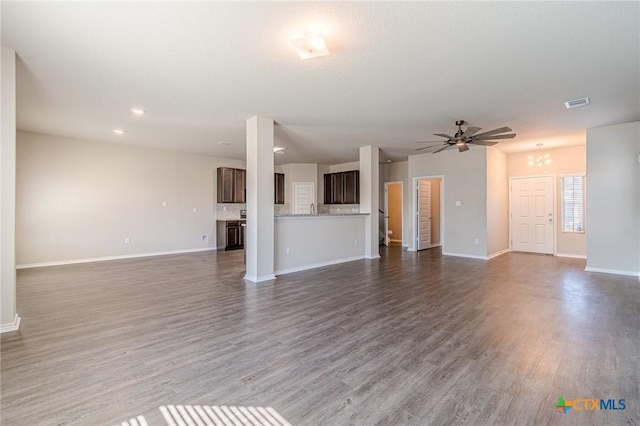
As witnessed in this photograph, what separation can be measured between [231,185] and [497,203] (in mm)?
7120

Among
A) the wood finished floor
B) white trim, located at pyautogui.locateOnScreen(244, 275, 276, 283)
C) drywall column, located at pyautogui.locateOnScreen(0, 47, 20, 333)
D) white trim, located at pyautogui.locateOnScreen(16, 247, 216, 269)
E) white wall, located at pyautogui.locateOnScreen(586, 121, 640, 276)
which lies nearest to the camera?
the wood finished floor

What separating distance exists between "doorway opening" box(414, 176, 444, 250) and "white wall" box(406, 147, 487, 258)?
318 millimetres

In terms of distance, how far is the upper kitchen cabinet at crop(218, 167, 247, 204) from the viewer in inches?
327

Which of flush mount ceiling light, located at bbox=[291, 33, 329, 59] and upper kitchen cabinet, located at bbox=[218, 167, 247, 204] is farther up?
Result: flush mount ceiling light, located at bbox=[291, 33, 329, 59]

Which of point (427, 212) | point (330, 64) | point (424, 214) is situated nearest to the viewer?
point (330, 64)

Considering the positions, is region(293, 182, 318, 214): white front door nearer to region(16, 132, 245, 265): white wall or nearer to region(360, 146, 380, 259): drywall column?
region(16, 132, 245, 265): white wall

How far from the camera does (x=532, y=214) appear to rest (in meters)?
7.58

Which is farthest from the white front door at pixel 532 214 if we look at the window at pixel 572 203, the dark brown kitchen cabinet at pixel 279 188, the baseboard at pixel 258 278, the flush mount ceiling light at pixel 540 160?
the baseboard at pixel 258 278

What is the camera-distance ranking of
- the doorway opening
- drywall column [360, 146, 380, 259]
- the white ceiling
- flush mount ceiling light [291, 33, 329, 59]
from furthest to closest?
1. the doorway opening
2. drywall column [360, 146, 380, 259]
3. flush mount ceiling light [291, 33, 329, 59]
4. the white ceiling

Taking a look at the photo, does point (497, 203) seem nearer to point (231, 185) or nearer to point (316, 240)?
point (316, 240)

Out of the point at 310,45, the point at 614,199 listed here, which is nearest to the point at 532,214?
the point at 614,199

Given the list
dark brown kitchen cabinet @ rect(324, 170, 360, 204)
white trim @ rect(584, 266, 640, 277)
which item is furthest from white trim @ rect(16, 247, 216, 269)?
white trim @ rect(584, 266, 640, 277)

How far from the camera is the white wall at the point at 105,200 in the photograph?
228 inches

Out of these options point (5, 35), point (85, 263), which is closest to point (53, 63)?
point (5, 35)
